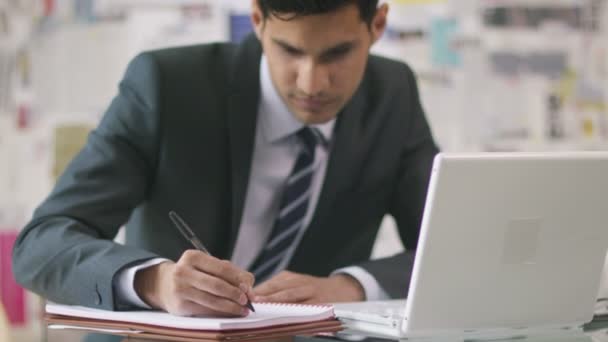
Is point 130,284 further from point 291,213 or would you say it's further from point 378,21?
point 378,21

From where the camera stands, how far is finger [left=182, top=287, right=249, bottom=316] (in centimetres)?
105

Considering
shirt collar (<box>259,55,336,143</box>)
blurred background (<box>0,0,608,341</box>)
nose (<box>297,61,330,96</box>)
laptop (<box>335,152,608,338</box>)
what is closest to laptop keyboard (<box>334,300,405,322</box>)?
laptop (<box>335,152,608,338</box>)

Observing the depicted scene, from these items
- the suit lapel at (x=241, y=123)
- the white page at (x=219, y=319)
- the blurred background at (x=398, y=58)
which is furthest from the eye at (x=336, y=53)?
the blurred background at (x=398, y=58)

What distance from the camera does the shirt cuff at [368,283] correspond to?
4.81 ft

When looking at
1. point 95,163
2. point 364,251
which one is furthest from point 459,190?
point 364,251

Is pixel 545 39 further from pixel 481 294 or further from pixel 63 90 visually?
pixel 481 294

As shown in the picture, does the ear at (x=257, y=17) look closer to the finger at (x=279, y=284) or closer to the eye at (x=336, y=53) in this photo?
the eye at (x=336, y=53)

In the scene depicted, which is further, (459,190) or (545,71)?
(545,71)

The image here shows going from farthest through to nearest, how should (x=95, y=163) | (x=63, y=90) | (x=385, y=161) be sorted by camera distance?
(x=63, y=90), (x=385, y=161), (x=95, y=163)

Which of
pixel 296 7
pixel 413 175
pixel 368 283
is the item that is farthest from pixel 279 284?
pixel 413 175

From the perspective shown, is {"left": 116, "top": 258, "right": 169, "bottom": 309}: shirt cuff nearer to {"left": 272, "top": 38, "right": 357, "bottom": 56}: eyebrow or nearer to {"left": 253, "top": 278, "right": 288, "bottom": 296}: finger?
{"left": 253, "top": 278, "right": 288, "bottom": 296}: finger

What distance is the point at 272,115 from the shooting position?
5.64 ft

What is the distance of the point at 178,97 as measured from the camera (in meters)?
1.66

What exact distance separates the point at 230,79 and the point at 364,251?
454mm
